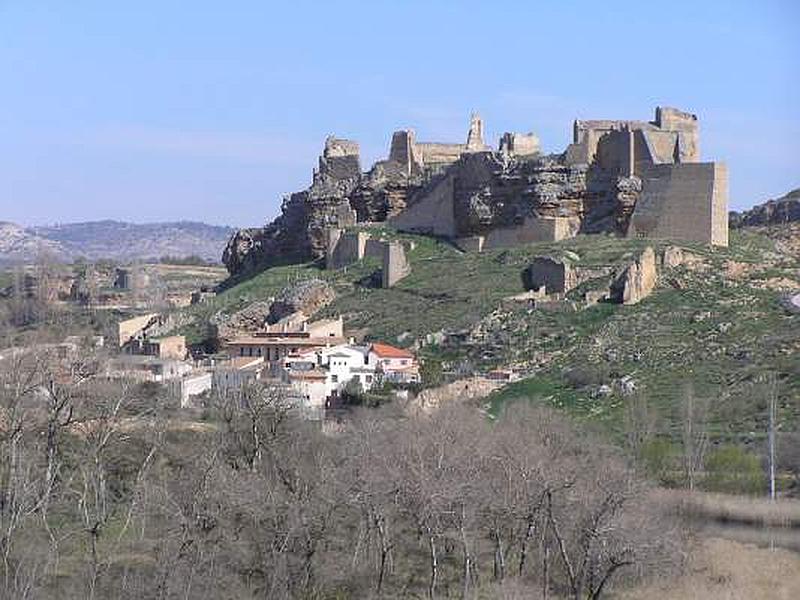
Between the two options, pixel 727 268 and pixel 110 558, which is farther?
pixel 727 268

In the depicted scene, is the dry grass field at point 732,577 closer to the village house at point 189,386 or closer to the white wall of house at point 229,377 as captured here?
the white wall of house at point 229,377

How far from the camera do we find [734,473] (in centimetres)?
4109

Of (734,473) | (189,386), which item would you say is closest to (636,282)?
(189,386)

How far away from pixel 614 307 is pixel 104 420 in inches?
789

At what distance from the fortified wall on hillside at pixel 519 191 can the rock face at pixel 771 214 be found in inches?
402

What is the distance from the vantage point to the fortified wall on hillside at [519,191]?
2306 inches

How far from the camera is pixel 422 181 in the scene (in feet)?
222

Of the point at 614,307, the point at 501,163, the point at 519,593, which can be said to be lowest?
the point at 519,593

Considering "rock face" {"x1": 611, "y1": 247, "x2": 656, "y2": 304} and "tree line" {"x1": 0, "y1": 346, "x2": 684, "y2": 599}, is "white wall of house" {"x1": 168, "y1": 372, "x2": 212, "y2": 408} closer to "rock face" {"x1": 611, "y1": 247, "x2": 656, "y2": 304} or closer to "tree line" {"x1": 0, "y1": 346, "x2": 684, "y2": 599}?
"tree line" {"x1": 0, "y1": 346, "x2": 684, "y2": 599}

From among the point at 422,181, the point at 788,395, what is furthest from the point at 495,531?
the point at 422,181

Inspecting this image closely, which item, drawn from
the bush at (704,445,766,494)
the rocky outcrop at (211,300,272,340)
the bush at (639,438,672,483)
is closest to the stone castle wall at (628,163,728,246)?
the rocky outcrop at (211,300,272,340)

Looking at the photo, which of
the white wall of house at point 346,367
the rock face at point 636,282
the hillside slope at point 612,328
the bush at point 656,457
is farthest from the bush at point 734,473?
the rock face at point 636,282

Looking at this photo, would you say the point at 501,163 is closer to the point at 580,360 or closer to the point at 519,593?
the point at 580,360

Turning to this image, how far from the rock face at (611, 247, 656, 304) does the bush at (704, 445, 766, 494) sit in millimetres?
12709
